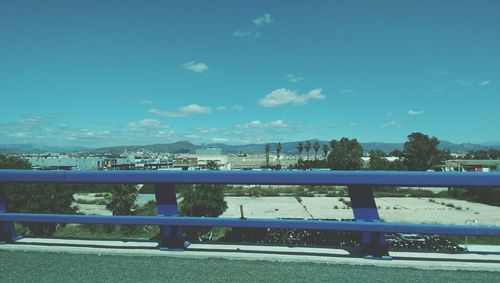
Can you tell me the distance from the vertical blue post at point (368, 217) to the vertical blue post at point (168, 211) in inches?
73.9

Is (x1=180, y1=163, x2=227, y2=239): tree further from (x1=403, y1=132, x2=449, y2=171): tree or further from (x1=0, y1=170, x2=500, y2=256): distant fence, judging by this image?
(x1=403, y1=132, x2=449, y2=171): tree

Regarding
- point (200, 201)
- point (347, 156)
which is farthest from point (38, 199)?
point (347, 156)

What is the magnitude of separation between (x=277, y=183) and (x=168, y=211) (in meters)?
1.32

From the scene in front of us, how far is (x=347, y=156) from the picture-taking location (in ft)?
485

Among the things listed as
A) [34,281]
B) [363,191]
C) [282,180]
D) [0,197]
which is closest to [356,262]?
[363,191]

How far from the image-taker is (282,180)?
4055 millimetres

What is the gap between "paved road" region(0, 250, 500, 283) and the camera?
361 cm

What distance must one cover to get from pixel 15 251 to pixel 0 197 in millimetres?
720

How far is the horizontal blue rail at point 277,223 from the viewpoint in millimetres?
3816

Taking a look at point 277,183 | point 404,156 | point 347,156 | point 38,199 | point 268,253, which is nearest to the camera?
point 277,183

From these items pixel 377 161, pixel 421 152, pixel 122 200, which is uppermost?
pixel 421 152

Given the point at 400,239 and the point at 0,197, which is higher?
the point at 0,197

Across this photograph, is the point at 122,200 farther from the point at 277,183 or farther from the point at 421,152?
the point at 421,152

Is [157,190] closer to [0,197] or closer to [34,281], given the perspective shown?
[34,281]
